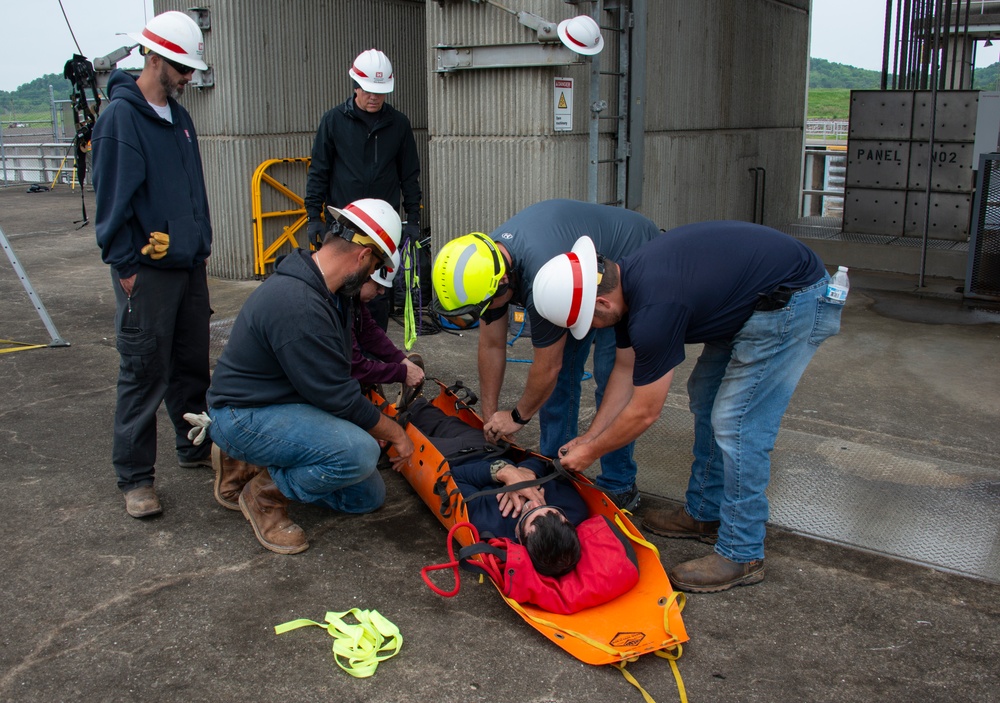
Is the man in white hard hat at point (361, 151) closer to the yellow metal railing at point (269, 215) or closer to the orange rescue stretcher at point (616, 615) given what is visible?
the yellow metal railing at point (269, 215)

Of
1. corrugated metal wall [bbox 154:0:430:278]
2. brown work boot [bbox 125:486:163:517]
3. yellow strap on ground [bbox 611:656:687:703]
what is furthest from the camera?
corrugated metal wall [bbox 154:0:430:278]

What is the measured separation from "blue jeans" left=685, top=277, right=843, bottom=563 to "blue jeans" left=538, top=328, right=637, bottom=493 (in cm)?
63

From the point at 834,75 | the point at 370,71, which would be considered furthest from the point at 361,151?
the point at 834,75

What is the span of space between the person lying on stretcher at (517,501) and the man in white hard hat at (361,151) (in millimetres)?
2442

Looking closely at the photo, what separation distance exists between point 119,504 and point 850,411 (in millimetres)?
4269

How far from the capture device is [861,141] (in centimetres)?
1076

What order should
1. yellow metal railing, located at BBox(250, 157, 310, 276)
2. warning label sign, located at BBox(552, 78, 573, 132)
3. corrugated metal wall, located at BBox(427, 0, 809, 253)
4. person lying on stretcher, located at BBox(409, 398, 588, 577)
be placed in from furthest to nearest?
yellow metal railing, located at BBox(250, 157, 310, 276) → corrugated metal wall, located at BBox(427, 0, 809, 253) → warning label sign, located at BBox(552, 78, 573, 132) → person lying on stretcher, located at BBox(409, 398, 588, 577)

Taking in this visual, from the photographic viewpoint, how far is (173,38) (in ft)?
13.0

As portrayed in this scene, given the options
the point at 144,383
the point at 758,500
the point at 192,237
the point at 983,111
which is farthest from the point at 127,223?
the point at 983,111

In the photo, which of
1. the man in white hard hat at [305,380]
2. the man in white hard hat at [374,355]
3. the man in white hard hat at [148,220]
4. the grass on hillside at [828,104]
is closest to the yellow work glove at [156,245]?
the man in white hard hat at [148,220]

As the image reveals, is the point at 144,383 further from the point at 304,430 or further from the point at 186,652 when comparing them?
the point at 186,652

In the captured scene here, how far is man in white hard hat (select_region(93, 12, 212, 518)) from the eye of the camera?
3941 mm

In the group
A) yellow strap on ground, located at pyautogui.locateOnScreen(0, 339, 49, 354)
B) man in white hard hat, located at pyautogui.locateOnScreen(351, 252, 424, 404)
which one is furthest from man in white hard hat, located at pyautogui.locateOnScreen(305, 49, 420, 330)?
yellow strap on ground, located at pyautogui.locateOnScreen(0, 339, 49, 354)

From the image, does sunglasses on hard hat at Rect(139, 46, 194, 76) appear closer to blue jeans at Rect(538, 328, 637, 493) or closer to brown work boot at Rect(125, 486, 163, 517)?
brown work boot at Rect(125, 486, 163, 517)
